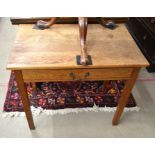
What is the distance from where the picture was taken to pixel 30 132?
4.31 feet

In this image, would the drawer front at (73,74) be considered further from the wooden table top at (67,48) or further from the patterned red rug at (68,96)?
the patterned red rug at (68,96)

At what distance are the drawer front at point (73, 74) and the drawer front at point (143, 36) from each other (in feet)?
3.18

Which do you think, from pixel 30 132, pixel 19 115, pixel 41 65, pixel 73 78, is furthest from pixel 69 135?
pixel 41 65

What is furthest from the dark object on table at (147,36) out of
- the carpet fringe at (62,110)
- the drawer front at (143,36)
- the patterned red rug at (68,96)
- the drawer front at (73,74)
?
the drawer front at (73,74)

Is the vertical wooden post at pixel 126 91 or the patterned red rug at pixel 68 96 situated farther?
the patterned red rug at pixel 68 96

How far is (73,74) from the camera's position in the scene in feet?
3.17

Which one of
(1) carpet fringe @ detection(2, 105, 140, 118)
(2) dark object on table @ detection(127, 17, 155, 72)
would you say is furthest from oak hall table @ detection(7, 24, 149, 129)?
(2) dark object on table @ detection(127, 17, 155, 72)

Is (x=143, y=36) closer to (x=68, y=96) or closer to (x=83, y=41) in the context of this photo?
(x=68, y=96)

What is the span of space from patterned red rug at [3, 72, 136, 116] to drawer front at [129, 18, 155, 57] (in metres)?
0.51

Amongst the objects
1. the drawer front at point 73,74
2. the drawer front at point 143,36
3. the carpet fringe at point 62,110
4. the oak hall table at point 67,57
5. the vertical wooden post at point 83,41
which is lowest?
the carpet fringe at point 62,110

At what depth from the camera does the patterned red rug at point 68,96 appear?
1.48 meters

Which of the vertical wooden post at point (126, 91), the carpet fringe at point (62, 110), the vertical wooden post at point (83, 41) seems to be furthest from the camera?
the carpet fringe at point (62, 110)
